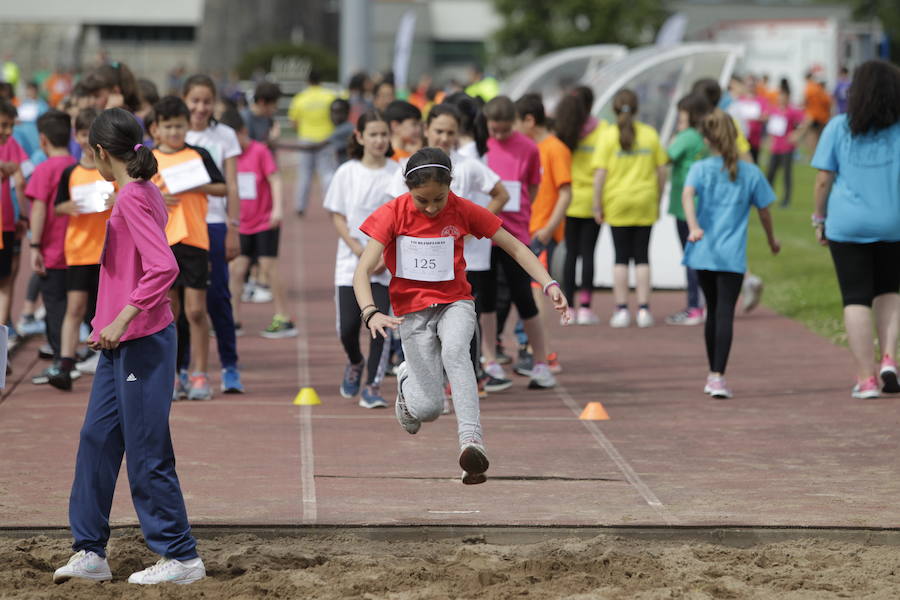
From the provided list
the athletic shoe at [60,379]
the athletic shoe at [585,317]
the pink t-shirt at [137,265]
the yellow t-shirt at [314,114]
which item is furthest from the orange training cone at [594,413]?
the yellow t-shirt at [314,114]

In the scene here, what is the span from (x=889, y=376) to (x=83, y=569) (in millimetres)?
5742

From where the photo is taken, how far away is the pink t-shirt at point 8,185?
34.0 feet

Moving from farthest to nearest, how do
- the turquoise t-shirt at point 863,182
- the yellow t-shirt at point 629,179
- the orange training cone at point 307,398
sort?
1. the yellow t-shirt at point 629,179
2. the orange training cone at point 307,398
3. the turquoise t-shirt at point 863,182

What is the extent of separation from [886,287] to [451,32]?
6753cm

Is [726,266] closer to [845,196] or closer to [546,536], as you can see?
[845,196]

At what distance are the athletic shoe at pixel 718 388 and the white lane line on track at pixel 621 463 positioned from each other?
0.88m

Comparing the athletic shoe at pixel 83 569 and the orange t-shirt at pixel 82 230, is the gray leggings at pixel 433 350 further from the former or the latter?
the orange t-shirt at pixel 82 230

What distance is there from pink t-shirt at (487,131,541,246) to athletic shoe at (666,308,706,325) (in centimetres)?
356

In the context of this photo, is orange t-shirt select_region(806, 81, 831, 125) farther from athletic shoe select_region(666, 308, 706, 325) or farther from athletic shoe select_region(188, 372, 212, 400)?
athletic shoe select_region(188, 372, 212, 400)

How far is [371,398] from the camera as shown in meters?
9.12

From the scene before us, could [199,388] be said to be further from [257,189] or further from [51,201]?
[257,189]

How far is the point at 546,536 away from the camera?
622 cm

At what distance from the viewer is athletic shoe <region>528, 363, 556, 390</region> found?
387 inches

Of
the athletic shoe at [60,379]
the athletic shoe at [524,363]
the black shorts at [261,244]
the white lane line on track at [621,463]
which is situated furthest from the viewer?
the black shorts at [261,244]
